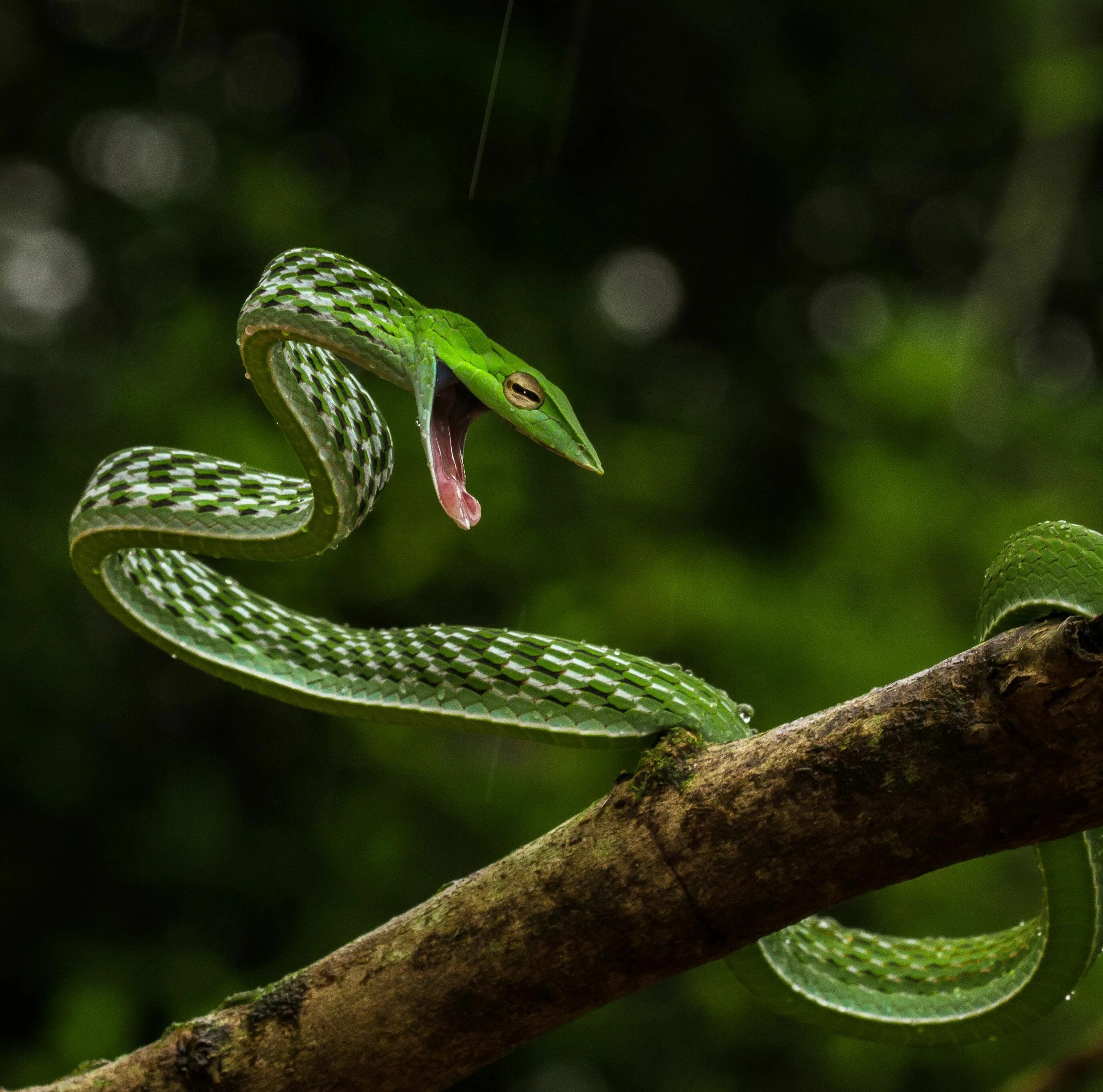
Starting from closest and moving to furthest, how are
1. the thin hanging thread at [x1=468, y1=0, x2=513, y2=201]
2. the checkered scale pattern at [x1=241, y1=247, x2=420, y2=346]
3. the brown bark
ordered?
the brown bark < the checkered scale pattern at [x1=241, y1=247, x2=420, y2=346] < the thin hanging thread at [x1=468, y1=0, x2=513, y2=201]

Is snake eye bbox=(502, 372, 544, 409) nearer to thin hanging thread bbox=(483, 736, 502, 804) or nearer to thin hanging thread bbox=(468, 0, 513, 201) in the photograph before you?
thin hanging thread bbox=(483, 736, 502, 804)

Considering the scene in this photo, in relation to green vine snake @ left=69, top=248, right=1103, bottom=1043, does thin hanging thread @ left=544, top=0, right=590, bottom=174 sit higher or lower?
higher

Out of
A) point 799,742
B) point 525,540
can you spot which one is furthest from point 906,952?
point 525,540

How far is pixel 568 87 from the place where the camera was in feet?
21.2

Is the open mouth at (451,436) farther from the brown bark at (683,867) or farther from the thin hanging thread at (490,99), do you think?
the thin hanging thread at (490,99)

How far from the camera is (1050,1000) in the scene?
5.38 feet

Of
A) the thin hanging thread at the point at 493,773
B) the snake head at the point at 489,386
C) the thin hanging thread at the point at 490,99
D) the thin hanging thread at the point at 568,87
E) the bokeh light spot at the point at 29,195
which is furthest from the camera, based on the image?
the thin hanging thread at the point at 568,87

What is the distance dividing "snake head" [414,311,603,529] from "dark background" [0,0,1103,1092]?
283cm

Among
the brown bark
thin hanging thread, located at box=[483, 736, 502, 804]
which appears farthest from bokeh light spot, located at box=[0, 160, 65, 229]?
the brown bark

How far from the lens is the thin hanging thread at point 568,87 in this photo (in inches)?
252

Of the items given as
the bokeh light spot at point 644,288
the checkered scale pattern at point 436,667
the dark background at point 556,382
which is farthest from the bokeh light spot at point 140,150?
the checkered scale pattern at point 436,667

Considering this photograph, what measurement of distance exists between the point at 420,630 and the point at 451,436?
0.34 meters

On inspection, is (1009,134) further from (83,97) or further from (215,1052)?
(215,1052)

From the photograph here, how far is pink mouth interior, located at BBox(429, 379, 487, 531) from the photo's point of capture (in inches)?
68.7
